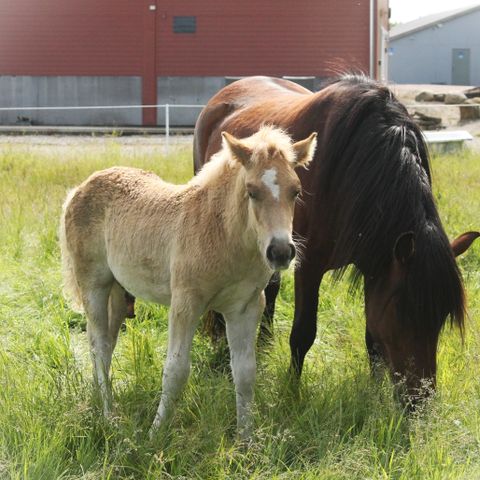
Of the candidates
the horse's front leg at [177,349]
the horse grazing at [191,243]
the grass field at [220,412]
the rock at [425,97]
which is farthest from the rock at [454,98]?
the horse's front leg at [177,349]

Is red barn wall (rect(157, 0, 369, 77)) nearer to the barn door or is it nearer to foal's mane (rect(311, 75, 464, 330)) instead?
foal's mane (rect(311, 75, 464, 330))

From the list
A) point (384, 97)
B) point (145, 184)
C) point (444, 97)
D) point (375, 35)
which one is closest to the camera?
point (145, 184)

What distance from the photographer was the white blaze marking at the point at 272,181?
11.0 feet

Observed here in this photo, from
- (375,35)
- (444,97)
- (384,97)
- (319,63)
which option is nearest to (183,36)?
(319,63)

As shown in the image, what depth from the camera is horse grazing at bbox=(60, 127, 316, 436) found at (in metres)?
3.43

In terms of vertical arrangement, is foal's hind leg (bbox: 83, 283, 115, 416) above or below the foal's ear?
below

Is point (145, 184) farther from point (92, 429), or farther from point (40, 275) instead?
point (40, 275)

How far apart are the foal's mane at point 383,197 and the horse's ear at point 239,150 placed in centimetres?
100

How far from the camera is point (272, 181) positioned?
3377mm

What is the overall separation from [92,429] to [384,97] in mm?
2495

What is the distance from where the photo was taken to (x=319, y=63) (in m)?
23.0

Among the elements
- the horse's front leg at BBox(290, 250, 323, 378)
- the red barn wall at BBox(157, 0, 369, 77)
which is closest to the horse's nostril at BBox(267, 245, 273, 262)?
the horse's front leg at BBox(290, 250, 323, 378)

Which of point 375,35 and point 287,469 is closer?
point 287,469

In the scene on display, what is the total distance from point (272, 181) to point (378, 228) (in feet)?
3.23
